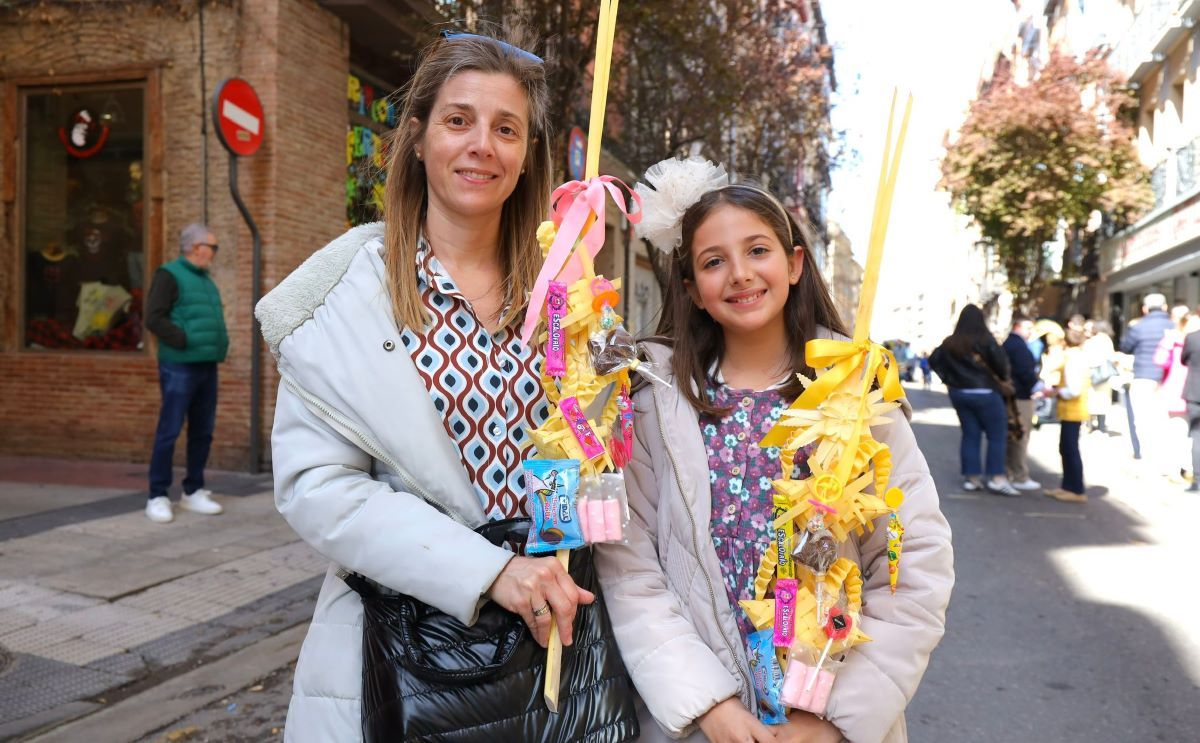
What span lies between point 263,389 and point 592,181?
26.7ft

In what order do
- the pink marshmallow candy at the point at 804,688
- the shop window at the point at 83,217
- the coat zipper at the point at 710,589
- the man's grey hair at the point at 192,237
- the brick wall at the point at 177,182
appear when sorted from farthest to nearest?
the shop window at the point at 83,217 → the brick wall at the point at 177,182 → the man's grey hair at the point at 192,237 → the coat zipper at the point at 710,589 → the pink marshmallow candy at the point at 804,688

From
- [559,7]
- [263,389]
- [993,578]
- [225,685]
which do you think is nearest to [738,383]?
[225,685]

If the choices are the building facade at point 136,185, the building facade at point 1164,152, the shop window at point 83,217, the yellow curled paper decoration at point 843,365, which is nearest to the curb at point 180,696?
the yellow curled paper decoration at point 843,365

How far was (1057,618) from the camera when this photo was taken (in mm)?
5234

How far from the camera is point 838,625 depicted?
1.61 metres

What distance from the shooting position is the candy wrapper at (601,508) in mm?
1479

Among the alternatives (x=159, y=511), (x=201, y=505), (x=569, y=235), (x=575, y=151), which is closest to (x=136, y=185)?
(x=201, y=505)

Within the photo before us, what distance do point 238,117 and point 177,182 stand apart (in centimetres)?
143

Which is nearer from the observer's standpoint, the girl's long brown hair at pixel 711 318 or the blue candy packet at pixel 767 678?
the blue candy packet at pixel 767 678

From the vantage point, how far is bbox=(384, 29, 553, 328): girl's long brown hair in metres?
1.68

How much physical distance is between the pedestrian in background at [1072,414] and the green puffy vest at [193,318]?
7.57 meters

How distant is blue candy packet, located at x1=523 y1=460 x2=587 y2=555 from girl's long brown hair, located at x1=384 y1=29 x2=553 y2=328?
0.37 metres

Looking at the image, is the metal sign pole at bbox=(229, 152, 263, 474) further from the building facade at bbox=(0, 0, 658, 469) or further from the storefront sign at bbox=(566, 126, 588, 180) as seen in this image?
the storefront sign at bbox=(566, 126, 588, 180)

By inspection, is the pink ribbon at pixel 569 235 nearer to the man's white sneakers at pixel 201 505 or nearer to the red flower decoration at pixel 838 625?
the red flower decoration at pixel 838 625
